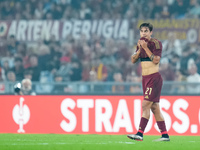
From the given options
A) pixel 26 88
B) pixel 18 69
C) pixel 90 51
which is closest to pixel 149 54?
pixel 26 88

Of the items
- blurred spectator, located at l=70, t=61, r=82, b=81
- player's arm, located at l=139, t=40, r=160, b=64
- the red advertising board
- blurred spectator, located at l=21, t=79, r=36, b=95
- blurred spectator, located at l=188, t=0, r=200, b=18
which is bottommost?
the red advertising board

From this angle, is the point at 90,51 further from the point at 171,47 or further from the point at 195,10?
the point at 195,10

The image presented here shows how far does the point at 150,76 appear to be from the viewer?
7.85 m

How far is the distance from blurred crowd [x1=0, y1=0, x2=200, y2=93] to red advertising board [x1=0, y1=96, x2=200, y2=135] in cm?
103

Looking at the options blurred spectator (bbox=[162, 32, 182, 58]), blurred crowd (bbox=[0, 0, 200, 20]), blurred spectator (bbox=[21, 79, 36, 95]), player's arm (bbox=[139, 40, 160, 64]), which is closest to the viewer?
player's arm (bbox=[139, 40, 160, 64])

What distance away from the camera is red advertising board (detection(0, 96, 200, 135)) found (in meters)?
11.2

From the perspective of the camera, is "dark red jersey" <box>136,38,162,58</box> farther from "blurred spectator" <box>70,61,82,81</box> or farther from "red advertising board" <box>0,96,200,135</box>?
"blurred spectator" <box>70,61,82,81</box>

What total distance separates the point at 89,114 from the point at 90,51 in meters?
5.13

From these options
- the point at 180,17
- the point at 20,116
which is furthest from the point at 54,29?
the point at 20,116

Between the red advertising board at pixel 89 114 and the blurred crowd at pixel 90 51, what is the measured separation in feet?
3.38

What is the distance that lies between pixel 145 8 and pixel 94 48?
2729 mm

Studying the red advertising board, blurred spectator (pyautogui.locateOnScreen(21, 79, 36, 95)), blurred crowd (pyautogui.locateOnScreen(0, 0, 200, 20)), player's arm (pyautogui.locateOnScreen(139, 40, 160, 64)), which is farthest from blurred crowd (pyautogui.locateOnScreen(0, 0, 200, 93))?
player's arm (pyautogui.locateOnScreen(139, 40, 160, 64))

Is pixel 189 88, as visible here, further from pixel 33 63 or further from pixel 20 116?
pixel 33 63

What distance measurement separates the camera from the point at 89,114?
37.6 ft
